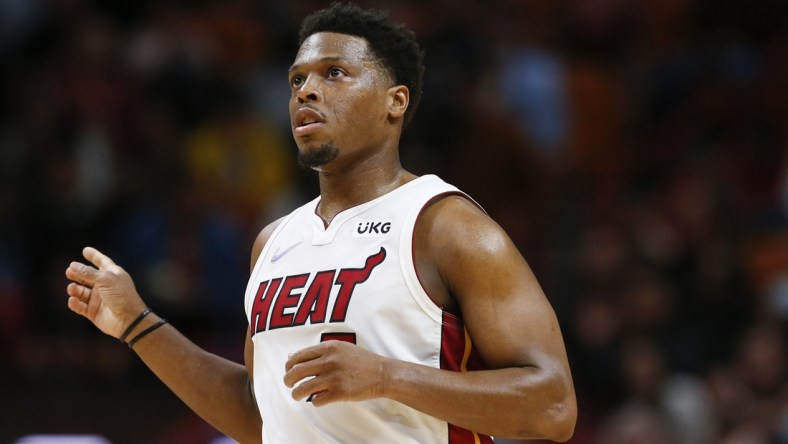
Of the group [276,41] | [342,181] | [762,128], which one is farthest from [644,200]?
[342,181]

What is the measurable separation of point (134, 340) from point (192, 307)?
17.6 ft

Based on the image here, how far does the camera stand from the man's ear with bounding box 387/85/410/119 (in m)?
4.54

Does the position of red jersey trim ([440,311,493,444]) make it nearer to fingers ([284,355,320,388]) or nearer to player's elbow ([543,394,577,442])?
player's elbow ([543,394,577,442])

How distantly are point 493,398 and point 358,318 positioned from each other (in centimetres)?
58

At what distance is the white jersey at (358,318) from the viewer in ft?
13.1

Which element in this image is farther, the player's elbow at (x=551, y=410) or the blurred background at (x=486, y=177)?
the blurred background at (x=486, y=177)

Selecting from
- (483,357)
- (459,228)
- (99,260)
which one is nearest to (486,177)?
(99,260)

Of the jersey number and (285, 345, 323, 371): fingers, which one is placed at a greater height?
(285, 345, 323, 371): fingers

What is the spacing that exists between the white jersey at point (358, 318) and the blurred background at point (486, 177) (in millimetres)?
5165

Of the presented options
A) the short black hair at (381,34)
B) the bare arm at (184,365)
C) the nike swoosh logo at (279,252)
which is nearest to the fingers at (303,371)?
the nike swoosh logo at (279,252)

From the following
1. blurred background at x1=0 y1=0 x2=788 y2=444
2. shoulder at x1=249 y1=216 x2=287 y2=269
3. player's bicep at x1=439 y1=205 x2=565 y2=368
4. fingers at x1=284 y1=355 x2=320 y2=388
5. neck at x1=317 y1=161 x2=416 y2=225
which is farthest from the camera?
blurred background at x1=0 y1=0 x2=788 y2=444

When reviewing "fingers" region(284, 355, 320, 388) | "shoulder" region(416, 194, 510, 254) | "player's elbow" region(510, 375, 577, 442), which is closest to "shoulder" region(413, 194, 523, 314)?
"shoulder" region(416, 194, 510, 254)

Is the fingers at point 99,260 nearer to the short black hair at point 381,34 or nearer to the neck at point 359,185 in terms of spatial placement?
the neck at point 359,185

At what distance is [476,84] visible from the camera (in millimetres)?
11461
